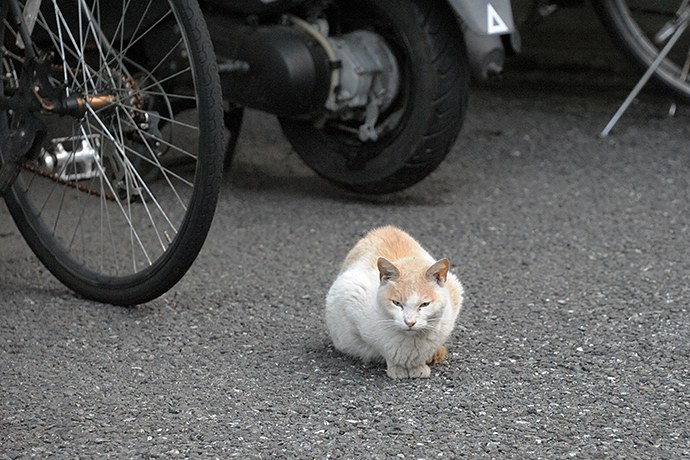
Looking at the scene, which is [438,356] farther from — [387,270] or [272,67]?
[272,67]

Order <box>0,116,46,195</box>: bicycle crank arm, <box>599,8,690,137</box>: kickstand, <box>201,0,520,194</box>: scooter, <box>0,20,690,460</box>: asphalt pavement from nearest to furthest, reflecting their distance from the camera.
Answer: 1. <box>0,20,690,460</box>: asphalt pavement
2. <box>0,116,46,195</box>: bicycle crank arm
3. <box>201,0,520,194</box>: scooter
4. <box>599,8,690,137</box>: kickstand

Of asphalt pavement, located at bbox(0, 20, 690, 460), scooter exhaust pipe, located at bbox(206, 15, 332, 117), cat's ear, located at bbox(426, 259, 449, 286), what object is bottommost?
asphalt pavement, located at bbox(0, 20, 690, 460)

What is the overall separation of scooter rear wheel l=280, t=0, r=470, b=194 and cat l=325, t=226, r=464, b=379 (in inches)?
53.7

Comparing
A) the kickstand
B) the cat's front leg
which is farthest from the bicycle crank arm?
the kickstand

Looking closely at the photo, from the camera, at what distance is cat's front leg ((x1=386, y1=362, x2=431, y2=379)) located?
2.85 m

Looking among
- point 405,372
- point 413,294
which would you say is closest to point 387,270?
point 413,294

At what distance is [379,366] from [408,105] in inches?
65.2

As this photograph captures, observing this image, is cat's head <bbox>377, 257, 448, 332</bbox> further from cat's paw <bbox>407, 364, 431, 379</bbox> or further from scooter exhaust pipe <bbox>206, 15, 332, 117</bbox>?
scooter exhaust pipe <bbox>206, 15, 332, 117</bbox>

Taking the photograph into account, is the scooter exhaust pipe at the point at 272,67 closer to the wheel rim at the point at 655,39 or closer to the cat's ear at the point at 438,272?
the cat's ear at the point at 438,272

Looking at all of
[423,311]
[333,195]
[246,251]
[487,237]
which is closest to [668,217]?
[487,237]

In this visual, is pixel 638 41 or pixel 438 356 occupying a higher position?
pixel 638 41

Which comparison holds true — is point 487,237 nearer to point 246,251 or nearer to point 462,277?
point 462,277

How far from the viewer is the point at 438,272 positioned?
9.23 ft

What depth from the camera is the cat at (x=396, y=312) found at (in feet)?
9.05
